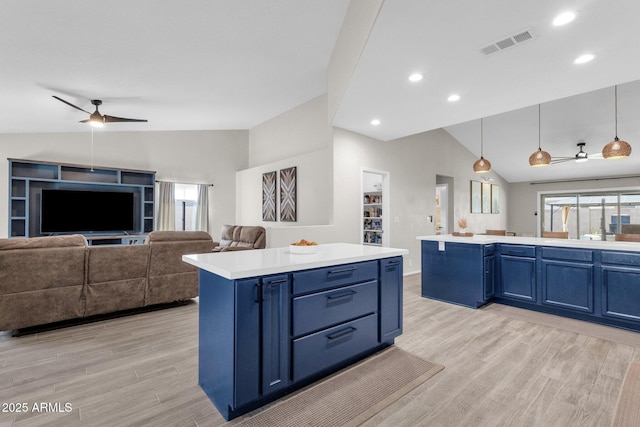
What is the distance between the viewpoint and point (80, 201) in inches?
240

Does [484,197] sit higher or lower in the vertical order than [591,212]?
higher

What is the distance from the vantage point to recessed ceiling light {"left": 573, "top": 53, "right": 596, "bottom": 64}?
8.94 ft

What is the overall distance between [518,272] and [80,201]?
7805 millimetres

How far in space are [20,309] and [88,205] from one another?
13.1ft

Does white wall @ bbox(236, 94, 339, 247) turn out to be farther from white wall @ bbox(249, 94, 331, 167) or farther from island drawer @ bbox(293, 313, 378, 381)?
island drawer @ bbox(293, 313, 378, 381)

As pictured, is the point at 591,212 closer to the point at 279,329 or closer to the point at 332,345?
Answer: the point at 332,345

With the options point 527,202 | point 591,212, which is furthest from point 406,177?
point 591,212

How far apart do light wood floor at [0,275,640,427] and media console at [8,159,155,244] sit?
3.69 m

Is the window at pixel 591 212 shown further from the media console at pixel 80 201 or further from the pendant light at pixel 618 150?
the media console at pixel 80 201

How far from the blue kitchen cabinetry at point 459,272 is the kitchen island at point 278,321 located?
81.0 inches

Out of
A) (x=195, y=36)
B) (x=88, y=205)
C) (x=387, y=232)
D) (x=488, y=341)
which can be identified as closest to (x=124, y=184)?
(x=88, y=205)

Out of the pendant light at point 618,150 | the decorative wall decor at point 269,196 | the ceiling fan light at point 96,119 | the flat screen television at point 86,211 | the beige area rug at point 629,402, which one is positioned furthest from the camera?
the decorative wall decor at point 269,196

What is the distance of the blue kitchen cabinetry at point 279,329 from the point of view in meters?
1.71

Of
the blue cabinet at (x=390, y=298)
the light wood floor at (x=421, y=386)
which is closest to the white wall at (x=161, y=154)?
the light wood floor at (x=421, y=386)
